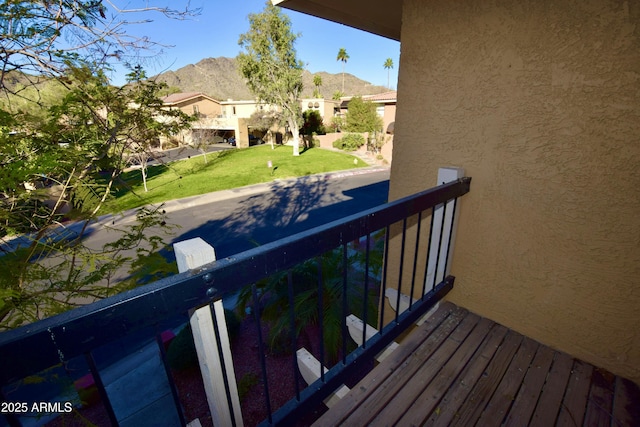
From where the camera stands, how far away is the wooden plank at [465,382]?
1.53 metres

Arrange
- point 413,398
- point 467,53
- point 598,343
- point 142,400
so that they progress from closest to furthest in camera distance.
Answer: point 413,398, point 598,343, point 467,53, point 142,400

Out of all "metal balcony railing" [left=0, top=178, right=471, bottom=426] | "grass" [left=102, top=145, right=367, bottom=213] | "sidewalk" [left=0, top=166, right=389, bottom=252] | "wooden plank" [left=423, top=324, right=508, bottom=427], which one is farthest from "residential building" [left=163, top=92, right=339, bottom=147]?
"wooden plank" [left=423, top=324, right=508, bottom=427]

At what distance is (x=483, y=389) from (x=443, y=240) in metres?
1.00

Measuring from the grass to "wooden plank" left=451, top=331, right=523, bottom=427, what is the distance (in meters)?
12.9

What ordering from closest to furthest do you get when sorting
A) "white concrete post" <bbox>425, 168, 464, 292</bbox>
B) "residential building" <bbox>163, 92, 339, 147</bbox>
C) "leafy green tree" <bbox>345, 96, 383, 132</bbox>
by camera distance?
"white concrete post" <bbox>425, 168, 464, 292</bbox> < "leafy green tree" <bbox>345, 96, 383, 132</bbox> < "residential building" <bbox>163, 92, 339, 147</bbox>

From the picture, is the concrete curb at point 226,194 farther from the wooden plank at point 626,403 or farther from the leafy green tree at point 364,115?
the wooden plank at point 626,403

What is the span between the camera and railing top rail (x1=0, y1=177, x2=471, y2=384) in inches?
26.1

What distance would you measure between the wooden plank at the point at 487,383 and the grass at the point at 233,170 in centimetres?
1288

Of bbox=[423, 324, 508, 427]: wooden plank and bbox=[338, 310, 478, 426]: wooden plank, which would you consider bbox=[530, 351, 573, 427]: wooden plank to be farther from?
bbox=[338, 310, 478, 426]: wooden plank

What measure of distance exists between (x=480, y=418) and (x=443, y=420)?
0.66ft

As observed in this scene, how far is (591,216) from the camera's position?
170 centimetres

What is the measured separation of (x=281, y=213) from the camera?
11.6 m

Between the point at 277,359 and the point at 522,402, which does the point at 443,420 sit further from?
the point at 277,359

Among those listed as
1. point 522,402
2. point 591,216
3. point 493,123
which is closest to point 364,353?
point 522,402
